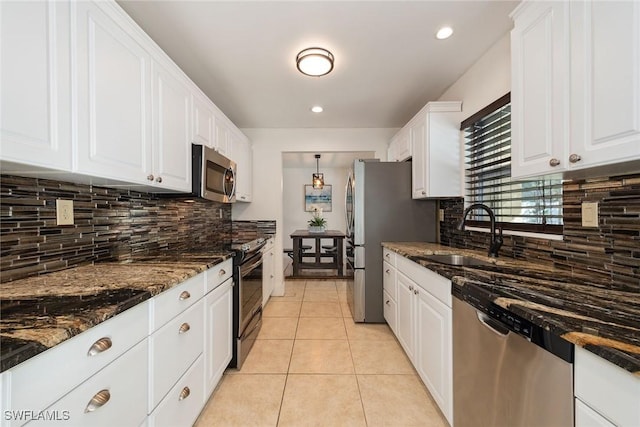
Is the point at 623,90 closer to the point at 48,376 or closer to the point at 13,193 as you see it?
the point at 48,376

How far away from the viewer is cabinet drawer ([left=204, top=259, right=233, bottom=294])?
1597 millimetres

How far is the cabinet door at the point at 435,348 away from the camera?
4.55ft

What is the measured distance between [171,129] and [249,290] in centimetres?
135

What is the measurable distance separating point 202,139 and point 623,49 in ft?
7.78

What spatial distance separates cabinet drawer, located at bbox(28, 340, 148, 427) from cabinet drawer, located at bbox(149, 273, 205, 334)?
11 centimetres

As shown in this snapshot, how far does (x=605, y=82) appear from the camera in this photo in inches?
36.4

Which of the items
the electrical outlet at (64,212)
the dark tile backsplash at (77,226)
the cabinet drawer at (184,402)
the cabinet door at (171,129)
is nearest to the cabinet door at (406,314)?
the cabinet drawer at (184,402)

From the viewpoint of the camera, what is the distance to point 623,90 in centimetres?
87

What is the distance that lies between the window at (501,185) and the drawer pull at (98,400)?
6.93 ft

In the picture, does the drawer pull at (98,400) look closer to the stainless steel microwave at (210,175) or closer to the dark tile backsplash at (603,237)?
the stainless steel microwave at (210,175)

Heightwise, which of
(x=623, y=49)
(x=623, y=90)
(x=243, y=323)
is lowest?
(x=243, y=323)

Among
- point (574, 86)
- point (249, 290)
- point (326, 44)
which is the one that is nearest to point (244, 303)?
point (249, 290)

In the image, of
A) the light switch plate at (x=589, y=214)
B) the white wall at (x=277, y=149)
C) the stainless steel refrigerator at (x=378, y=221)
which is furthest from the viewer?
the white wall at (x=277, y=149)

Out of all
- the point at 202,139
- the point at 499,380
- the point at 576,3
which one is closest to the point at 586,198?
the point at 576,3
